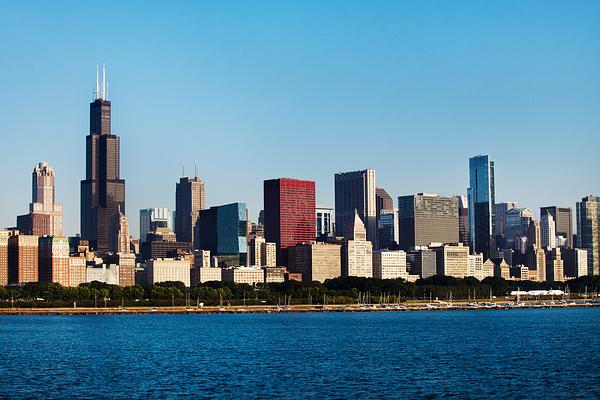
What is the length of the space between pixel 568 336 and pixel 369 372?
4999 cm

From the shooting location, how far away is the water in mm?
70312

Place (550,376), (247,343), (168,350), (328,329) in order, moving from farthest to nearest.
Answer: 1. (328,329)
2. (247,343)
3. (168,350)
4. (550,376)

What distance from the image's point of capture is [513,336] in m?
125

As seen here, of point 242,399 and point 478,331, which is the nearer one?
point 242,399

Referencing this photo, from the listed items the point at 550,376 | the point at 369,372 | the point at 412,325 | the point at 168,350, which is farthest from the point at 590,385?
the point at 412,325

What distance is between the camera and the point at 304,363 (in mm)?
88188

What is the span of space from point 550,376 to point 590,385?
232 inches

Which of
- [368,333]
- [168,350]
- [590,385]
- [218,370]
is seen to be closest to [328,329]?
[368,333]

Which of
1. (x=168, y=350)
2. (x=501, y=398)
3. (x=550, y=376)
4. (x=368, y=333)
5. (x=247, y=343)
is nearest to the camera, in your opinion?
(x=501, y=398)

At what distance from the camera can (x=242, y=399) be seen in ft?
218

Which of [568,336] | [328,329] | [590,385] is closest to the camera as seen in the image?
[590,385]

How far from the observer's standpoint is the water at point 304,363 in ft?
231

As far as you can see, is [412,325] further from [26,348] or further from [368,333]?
[26,348]

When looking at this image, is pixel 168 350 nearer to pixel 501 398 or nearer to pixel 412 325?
pixel 501 398
